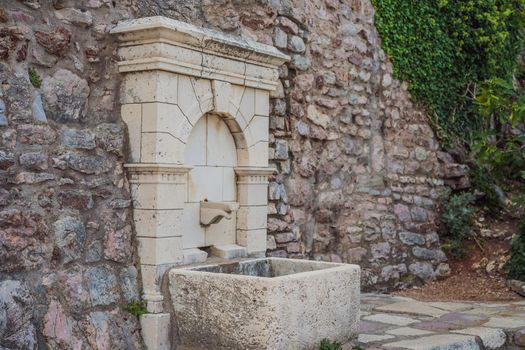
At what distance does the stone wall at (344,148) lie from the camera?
6297 mm

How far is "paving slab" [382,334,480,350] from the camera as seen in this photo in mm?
4777

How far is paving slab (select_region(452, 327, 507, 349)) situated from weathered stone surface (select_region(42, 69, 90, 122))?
10.0 ft

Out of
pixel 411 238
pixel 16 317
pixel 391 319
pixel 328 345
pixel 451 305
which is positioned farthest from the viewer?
pixel 411 238

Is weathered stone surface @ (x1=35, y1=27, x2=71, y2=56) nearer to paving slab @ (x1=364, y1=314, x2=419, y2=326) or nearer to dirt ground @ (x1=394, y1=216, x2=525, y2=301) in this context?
paving slab @ (x1=364, y1=314, x2=419, y2=326)

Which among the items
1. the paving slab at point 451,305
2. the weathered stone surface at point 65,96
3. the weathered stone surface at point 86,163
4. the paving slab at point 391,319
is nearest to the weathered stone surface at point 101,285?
the weathered stone surface at point 86,163

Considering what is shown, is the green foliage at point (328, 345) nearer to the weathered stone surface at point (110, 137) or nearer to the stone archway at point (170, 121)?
the stone archway at point (170, 121)

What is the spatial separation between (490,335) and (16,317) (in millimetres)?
3190

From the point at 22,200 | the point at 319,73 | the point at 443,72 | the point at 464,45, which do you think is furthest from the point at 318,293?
the point at 464,45

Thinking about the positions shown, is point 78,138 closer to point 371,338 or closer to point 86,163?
Result: point 86,163

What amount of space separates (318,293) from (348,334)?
0.44 meters

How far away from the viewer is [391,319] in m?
5.78

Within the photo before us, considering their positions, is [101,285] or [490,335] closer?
[101,285]

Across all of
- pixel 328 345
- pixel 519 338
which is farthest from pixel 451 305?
pixel 328 345

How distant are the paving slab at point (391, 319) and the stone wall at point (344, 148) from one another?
3.09 ft
